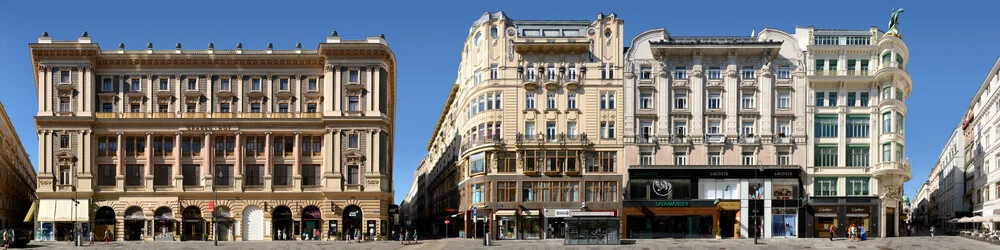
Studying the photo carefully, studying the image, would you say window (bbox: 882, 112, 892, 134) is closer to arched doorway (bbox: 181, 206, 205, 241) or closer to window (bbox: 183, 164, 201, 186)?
arched doorway (bbox: 181, 206, 205, 241)

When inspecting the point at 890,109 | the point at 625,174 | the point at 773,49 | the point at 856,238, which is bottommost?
the point at 856,238

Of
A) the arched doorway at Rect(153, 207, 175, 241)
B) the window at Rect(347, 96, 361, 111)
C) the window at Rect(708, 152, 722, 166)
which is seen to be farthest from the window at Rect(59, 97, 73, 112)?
the window at Rect(708, 152, 722, 166)

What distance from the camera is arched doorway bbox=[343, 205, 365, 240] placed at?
8725 centimetres

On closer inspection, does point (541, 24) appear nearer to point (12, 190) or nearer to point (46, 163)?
point (46, 163)

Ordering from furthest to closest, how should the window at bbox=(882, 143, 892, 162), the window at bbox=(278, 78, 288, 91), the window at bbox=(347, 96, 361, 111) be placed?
the window at bbox=(278, 78, 288, 91), the window at bbox=(347, 96, 361, 111), the window at bbox=(882, 143, 892, 162)

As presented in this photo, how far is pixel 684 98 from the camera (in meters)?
87.2

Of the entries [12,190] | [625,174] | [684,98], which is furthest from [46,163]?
[684,98]

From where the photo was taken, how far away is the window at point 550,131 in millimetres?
86688

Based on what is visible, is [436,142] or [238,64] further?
[436,142]

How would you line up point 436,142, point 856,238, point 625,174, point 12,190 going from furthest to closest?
point 436,142 → point 12,190 → point 625,174 → point 856,238

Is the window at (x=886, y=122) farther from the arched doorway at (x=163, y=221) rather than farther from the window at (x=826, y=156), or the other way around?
the arched doorway at (x=163, y=221)

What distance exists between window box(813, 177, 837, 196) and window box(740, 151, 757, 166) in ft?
20.6

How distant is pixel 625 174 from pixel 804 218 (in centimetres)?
1779

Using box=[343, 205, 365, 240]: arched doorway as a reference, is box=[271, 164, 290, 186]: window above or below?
above
